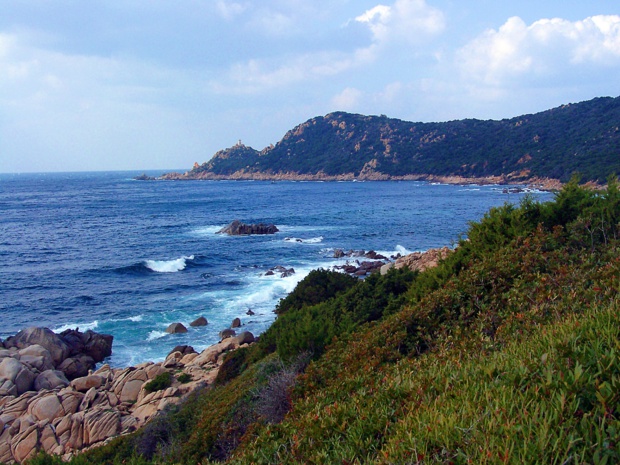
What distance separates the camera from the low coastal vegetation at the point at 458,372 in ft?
9.97

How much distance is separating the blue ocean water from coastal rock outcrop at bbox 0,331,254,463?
3739 millimetres

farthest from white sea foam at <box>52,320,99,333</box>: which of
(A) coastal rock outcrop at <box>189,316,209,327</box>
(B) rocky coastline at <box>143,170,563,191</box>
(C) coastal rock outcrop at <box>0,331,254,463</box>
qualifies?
(B) rocky coastline at <box>143,170,563,191</box>

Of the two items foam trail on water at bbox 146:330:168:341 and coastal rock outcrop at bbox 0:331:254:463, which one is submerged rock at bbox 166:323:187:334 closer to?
foam trail on water at bbox 146:330:168:341

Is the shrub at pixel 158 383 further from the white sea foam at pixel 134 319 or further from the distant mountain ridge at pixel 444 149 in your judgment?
the distant mountain ridge at pixel 444 149

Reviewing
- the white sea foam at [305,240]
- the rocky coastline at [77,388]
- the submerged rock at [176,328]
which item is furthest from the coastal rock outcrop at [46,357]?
the white sea foam at [305,240]

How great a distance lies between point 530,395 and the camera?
11.0ft

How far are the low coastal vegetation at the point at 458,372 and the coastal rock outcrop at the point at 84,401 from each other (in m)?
2.70

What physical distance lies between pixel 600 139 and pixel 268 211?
76.7 m

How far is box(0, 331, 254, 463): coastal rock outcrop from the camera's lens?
45.0 ft

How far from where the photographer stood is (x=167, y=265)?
125 feet

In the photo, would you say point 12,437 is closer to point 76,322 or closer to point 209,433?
point 209,433

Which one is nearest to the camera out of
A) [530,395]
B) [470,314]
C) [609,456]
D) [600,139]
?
[609,456]

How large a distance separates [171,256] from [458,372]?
39.4 m

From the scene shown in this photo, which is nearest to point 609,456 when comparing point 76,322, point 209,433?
point 209,433
